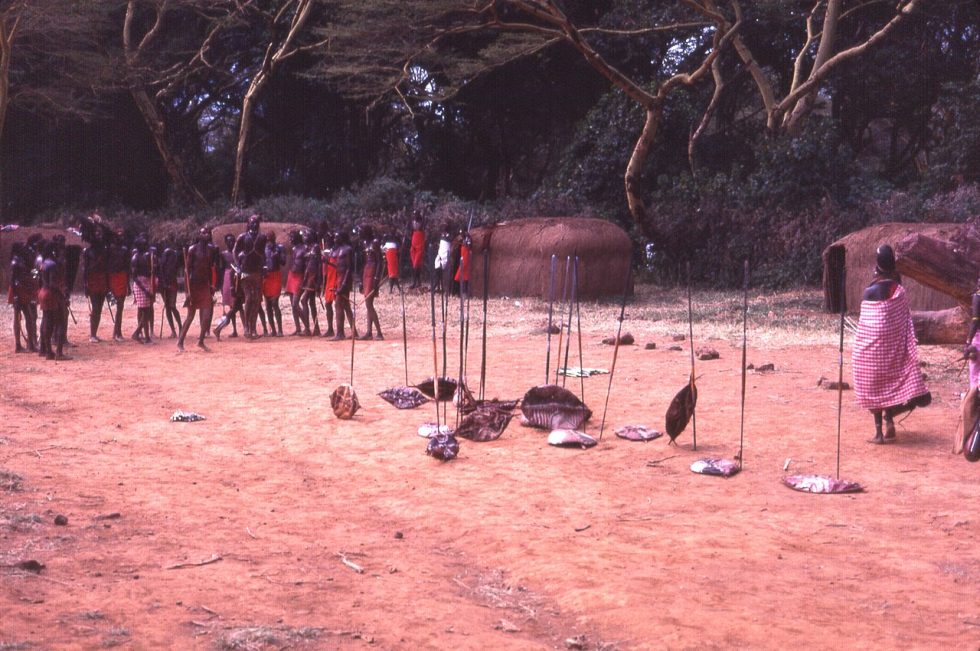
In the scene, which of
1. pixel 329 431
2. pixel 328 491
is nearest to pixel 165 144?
pixel 329 431

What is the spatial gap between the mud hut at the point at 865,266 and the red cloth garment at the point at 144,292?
373 inches

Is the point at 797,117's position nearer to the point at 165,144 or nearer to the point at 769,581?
the point at 165,144

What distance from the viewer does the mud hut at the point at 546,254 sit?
19297 mm

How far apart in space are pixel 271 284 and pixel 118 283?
194 cm

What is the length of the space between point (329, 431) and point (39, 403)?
300 centimetres

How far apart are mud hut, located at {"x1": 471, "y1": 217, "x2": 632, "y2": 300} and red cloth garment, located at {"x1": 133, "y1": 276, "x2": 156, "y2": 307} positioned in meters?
6.16

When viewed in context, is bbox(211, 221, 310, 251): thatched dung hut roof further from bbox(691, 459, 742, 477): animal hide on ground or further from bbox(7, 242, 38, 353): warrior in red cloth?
bbox(691, 459, 742, 477): animal hide on ground

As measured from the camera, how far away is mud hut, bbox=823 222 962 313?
53.5 ft

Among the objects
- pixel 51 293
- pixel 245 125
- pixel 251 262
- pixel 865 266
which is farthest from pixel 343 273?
pixel 245 125

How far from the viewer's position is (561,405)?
922 cm

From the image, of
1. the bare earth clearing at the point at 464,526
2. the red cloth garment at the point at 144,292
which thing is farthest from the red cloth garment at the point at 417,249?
the bare earth clearing at the point at 464,526

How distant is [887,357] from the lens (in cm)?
873

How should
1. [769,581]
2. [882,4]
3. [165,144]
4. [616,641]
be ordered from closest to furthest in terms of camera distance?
[616,641]
[769,581]
[882,4]
[165,144]

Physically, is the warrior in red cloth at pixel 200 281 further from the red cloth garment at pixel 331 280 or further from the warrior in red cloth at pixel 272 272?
the red cloth garment at pixel 331 280
